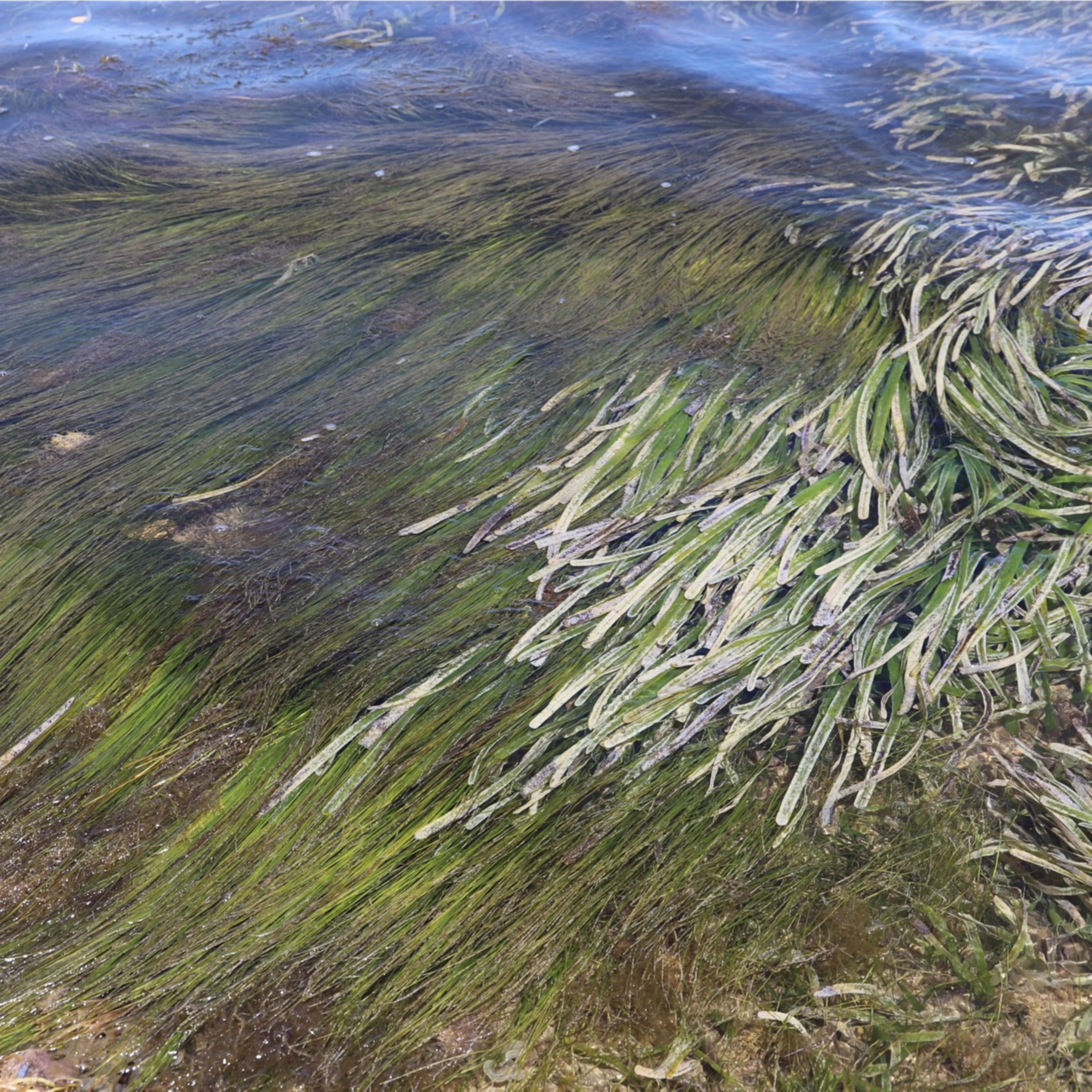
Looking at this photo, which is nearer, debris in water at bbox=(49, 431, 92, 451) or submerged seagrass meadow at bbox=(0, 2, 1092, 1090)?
submerged seagrass meadow at bbox=(0, 2, 1092, 1090)

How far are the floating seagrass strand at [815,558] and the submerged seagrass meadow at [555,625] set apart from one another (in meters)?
0.01

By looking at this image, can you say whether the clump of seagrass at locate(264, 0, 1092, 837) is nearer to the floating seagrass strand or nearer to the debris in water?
the floating seagrass strand

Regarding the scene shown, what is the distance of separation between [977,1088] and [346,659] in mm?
1361

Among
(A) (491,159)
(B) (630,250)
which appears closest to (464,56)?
(A) (491,159)

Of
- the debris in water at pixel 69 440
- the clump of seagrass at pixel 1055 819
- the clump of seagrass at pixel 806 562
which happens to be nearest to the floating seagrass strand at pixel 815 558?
the clump of seagrass at pixel 806 562

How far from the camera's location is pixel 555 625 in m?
1.80

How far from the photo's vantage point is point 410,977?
51.8 inches

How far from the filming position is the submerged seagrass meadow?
4.27ft

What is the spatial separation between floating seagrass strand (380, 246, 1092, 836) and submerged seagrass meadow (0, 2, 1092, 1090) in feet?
0.04

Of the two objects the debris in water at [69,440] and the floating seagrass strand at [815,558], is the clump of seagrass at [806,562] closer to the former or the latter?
the floating seagrass strand at [815,558]

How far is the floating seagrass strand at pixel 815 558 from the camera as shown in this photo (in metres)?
1.62

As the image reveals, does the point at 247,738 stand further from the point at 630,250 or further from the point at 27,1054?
the point at 630,250

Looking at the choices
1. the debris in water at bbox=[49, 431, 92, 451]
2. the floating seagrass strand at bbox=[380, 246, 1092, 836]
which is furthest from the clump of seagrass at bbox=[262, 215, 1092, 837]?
the debris in water at bbox=[49, 431, 92, 451]

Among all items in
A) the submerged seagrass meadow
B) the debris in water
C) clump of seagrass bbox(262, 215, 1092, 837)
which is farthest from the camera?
the debris in water
